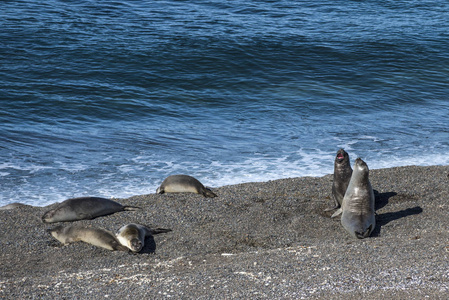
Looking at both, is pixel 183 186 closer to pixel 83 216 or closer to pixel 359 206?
pixel 83 216

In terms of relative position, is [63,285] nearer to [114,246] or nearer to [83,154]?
[114,246]

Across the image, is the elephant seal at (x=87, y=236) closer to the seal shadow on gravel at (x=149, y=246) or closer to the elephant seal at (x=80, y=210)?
the seal shadow on gravel at (x=149, y=246)

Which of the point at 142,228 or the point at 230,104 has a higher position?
the point at 142,228

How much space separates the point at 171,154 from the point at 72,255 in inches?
208

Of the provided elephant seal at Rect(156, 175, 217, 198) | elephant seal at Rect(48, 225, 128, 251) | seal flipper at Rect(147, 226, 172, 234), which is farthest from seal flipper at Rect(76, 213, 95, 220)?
elephant seal at Rect(156, 175, 217, 198)

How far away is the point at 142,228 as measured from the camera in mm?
6574

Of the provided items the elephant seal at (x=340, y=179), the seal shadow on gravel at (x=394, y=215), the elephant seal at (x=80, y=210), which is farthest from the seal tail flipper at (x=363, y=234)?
the elephant seal at (x=80, y=210)

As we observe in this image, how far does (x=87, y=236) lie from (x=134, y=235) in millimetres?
622

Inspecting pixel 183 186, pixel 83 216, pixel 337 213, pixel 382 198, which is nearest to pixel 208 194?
pixel 183 186

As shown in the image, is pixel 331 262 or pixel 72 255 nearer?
pixel 331 262

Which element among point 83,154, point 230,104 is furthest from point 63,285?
point 230,104

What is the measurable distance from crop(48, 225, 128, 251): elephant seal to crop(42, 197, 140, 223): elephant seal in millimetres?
410

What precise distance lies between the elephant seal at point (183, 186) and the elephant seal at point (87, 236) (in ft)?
6.30

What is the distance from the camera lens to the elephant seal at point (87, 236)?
6.41 meters
